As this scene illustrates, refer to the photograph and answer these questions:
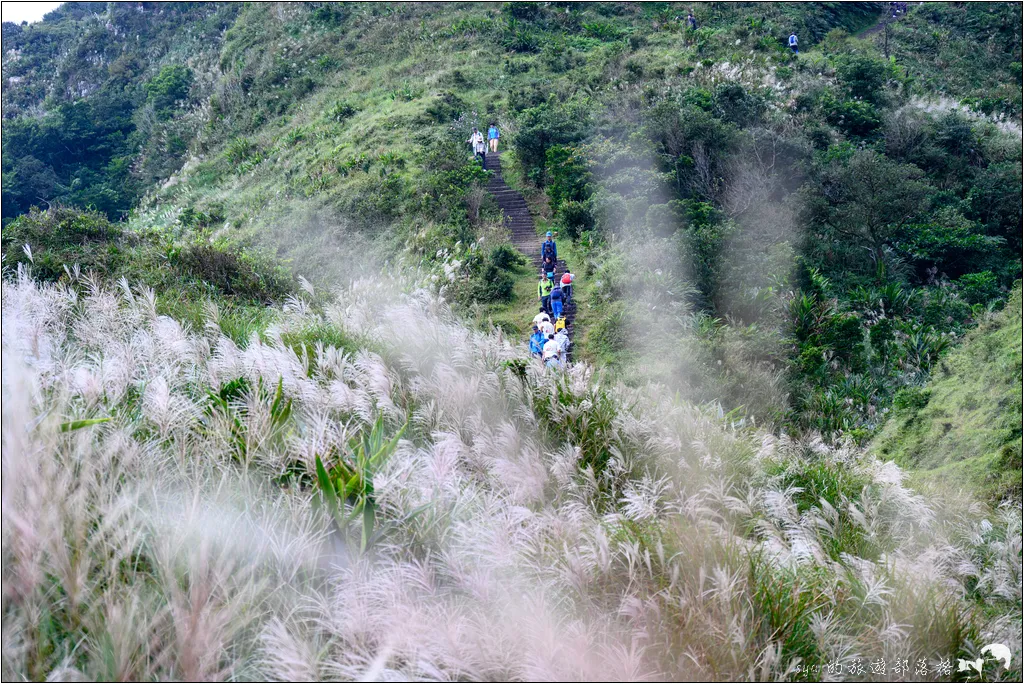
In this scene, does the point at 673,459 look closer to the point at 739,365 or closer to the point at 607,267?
the point at 739,365

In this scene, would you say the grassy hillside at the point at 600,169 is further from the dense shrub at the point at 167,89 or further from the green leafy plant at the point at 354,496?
the green leafy plant at the point at 354,496

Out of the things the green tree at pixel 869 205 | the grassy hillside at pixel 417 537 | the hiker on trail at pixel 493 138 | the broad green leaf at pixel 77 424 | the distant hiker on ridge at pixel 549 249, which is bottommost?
the green tree at pixel 869 205

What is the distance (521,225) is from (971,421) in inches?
241

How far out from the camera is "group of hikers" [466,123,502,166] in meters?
11.5

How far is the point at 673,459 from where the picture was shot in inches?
174

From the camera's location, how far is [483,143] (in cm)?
1172

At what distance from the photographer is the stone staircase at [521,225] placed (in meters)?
9.06

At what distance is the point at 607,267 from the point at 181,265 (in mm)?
5488

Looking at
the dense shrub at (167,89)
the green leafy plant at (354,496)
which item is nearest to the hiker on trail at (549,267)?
the green leafy plant at (354,496)

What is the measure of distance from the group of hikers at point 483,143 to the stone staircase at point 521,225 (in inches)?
17.3

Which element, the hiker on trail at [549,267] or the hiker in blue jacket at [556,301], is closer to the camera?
the hiker in blue jacket at [556,301]

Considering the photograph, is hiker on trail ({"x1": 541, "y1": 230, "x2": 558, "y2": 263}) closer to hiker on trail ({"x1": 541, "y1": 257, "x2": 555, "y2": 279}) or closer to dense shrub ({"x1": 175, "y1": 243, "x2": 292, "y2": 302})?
hiker on trail ({"x1": 541, "y1": 257, "x2": 555, "y2": 279})

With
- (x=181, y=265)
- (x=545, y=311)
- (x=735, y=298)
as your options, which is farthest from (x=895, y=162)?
(x=181, y=265)

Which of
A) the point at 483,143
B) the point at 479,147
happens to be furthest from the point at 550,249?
the point at 483,143
